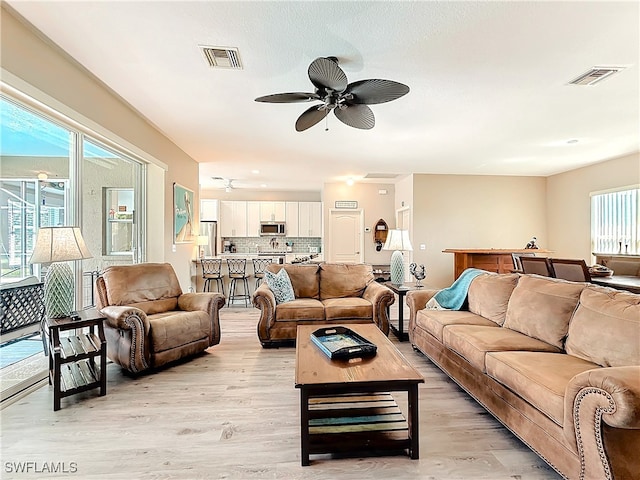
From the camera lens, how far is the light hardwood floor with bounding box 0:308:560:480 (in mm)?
1766

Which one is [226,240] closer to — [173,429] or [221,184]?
[221,184]

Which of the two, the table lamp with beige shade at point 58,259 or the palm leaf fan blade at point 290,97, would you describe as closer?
the table lamp with beige shade at point 58,259

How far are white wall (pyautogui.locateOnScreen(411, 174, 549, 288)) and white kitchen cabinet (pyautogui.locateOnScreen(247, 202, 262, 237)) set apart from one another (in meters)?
4.29

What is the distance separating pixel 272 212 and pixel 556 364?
7.96 metres

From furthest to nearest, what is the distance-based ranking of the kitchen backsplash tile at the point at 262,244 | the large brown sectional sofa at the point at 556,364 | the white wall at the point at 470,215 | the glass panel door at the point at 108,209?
the kitchen backsplash tile at the point at 262,244 → the white wall at the point at 470,215 → the glass panel door at the point at 108,209 → the large brown sectional sofa at the point at 556,364

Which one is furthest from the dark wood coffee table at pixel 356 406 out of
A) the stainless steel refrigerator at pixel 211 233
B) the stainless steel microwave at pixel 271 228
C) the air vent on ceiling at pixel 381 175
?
the stainless steel microwave at pixel 271 228

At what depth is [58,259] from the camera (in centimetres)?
247

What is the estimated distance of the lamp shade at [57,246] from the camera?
96.2 inches

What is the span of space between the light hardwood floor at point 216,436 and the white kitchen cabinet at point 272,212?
6545 millimetres

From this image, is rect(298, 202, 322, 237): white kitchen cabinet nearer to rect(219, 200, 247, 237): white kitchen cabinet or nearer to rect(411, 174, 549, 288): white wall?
rect(219, 200, 247, 237): white kitchen cabinet

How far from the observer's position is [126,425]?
219 centimetres

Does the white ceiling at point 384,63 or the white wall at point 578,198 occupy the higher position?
the white ceiling at point 384,63

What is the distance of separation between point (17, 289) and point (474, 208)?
760cm

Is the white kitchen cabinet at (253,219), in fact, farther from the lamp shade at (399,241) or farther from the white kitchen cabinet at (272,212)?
the lamp shade at (399,241)
